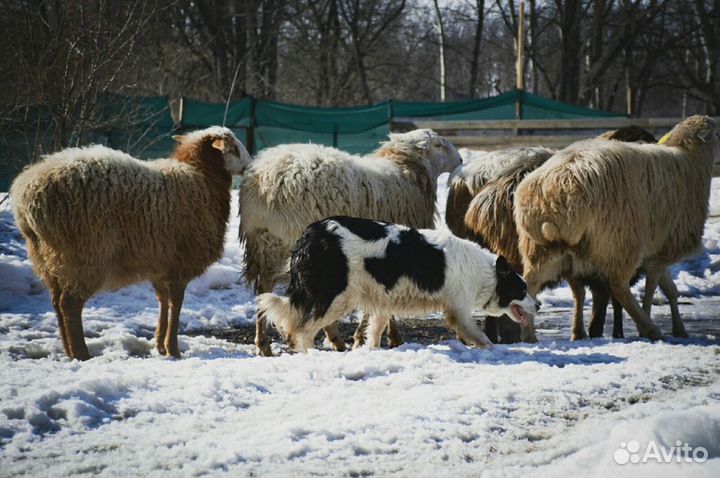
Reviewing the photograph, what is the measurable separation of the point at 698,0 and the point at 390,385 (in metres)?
31.7

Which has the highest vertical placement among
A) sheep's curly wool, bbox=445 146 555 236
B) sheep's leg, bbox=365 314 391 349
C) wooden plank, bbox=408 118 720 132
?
wooden plank, bbox=408 118 720 132

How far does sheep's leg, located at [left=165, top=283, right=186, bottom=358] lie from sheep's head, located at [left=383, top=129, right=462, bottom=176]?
2804mm

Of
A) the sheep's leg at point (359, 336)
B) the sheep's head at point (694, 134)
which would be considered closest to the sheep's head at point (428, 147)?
the sheep's leg at point (359, 336)

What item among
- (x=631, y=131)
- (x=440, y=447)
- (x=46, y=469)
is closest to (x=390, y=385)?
(x=440, y=447)

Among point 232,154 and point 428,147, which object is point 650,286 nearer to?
point 428,147

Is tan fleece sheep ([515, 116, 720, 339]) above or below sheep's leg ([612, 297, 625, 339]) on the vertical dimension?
above

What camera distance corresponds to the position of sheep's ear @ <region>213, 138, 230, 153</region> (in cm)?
779

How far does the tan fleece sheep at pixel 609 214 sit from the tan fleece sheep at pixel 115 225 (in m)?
2.88

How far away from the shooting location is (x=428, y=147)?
28.3ft

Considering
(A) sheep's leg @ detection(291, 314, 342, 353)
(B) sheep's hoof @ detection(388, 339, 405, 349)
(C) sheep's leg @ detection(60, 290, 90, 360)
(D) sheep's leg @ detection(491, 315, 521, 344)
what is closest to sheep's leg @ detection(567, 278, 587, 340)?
(D) sheep's leg @ detection(491, 315, 521, 344)

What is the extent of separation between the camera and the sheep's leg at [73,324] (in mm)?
6566

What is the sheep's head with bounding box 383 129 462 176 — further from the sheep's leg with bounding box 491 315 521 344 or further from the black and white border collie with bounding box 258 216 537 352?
the black and white border collie with bounding box 258 216 537 352

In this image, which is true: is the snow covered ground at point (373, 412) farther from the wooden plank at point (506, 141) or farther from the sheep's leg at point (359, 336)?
the wooden plank at point (506, 141)

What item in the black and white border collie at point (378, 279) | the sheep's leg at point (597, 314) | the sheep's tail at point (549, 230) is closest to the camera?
the black and white border collie at point (378, 279)
